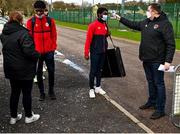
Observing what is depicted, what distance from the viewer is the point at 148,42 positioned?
7.30m

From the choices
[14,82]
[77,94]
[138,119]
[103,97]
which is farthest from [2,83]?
[138,119]

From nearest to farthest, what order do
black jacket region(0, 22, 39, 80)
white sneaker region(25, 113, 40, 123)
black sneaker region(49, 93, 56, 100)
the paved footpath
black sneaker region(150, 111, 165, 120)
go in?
black jacket region(0, 22, 39, 80) → the paved footpath → white sneaker region(25, 113, 40, 123) → black sneaker region(150, 111, 165, 120) → black sneaker region(49, 93, 56, 100)

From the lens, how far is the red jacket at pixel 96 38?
8.54 m

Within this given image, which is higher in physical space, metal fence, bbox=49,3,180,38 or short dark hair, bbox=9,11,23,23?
short dark hair, bbox=9,11,23,23

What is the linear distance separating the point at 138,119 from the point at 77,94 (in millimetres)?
2273

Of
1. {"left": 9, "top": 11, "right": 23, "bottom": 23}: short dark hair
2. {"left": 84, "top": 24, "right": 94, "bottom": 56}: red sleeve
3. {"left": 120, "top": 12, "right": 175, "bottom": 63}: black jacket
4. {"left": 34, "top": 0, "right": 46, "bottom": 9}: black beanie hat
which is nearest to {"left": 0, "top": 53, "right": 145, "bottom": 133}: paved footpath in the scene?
{"left": 84, "top": 24, "right": 94, "bottom": 56}: red sleeve

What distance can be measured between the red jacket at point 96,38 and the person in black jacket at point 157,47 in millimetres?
1263

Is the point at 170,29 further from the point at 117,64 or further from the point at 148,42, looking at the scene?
the point at 117,64

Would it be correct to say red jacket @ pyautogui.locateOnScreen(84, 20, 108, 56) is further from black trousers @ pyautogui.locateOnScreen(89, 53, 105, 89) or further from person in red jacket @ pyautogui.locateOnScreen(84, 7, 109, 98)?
black trousers @ pyautogui.locateOnScreen(89, 53, 105, 89)

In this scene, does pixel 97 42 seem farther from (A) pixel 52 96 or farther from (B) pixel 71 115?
(B) pixel 71 115

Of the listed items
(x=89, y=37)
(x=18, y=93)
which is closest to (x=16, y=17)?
(x=18, y=93)

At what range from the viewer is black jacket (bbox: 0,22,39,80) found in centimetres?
646

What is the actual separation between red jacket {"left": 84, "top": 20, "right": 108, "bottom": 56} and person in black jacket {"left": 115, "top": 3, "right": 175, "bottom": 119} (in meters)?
1.26

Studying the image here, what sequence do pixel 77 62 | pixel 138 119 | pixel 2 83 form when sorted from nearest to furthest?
pixel 138 119 → pixel 2 83 → pixel 77 62
